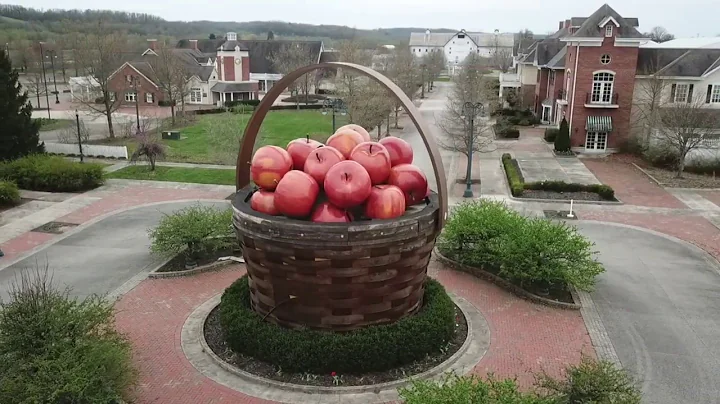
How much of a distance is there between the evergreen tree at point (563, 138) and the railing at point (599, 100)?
2.05 metres

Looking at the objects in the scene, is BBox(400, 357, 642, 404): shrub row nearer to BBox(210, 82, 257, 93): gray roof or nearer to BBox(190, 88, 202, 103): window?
BBox(210, 82, 257, 93): gray roof

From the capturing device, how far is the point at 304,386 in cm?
1156

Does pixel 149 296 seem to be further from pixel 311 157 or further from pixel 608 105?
pixel 608 105

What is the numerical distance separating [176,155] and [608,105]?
1138 inches

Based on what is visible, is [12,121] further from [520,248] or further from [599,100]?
[599,100]

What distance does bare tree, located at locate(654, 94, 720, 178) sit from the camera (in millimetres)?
30906

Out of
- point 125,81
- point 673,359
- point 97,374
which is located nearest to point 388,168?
point 97,374

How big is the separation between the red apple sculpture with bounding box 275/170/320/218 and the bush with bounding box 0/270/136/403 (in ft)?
13.6

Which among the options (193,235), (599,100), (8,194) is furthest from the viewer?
(599,100)

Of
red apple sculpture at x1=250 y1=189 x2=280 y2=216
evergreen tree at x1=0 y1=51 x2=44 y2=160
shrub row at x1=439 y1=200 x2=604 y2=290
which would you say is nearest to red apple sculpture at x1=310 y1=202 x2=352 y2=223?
red apple sculpture at x1=250 y1=189 x2=280 y2=216

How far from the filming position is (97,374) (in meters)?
9.91

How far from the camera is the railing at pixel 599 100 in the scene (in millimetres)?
38406

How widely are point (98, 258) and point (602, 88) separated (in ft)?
108

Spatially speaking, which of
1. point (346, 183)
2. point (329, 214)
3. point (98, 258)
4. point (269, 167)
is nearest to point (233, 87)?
point (98, 258)
